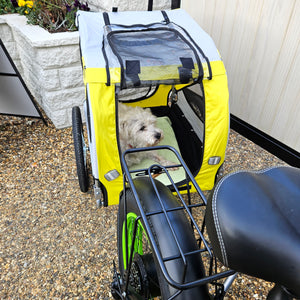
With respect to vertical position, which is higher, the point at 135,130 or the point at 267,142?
the point at 135,130

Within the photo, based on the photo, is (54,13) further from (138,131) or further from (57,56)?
(138,131)

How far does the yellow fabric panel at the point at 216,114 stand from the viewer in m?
2.01

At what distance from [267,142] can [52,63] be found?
2.86 metres

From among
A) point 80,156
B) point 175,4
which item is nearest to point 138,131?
point 80,156

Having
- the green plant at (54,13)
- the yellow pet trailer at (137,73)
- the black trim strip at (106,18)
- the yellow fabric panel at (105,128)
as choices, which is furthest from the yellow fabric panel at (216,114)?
the green plant at (54,13)

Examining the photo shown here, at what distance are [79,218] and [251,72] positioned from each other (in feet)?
8.75

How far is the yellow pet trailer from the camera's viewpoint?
6.05 feet

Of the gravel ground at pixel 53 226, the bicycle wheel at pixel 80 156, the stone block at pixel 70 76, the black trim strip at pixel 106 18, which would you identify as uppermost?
the black trim strip at pixel 106 18

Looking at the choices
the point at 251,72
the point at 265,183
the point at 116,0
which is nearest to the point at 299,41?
the point at 251,72

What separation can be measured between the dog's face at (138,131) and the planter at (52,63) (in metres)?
1.16

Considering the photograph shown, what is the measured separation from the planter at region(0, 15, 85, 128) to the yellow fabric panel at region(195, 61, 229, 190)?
192cm

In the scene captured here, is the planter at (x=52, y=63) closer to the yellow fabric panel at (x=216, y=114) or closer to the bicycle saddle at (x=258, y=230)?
the yellow fabric panel at (x=216, y=114)

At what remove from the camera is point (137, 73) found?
1850 millimetres

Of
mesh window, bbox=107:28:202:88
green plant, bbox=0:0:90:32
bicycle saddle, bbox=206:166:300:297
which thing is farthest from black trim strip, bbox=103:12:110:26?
bicycle saddle, bbox=206:166:300:297
